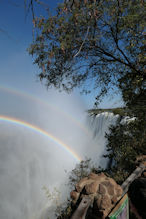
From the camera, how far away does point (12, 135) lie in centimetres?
5609

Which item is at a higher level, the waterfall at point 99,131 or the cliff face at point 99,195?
the waterfall at point 99,131

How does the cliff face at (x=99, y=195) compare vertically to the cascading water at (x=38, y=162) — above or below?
below

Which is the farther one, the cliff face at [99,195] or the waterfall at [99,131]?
the waterfall at [99,131]

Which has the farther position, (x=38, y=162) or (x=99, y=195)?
(x=38, y=162)

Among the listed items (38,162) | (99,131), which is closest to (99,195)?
(99,131)

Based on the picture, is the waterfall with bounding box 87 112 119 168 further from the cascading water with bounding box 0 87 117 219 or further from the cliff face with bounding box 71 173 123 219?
the cliff face with bounding box 71 173 123 219

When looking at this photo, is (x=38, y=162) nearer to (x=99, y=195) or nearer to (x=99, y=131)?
(x=99, y=131)

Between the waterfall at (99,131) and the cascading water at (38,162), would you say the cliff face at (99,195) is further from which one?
the waterfall at (99,131)

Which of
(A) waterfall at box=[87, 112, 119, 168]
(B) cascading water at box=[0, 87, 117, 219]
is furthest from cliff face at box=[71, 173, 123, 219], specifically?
(A) waterfall at box=[87, 112, 119, 168]

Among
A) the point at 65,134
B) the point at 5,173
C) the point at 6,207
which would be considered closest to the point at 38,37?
the point at 6,207

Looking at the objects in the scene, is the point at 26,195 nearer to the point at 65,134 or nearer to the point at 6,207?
the point at 6,207

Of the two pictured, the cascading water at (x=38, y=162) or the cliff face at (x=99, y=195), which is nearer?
the cliff face at (x=99, y=195)

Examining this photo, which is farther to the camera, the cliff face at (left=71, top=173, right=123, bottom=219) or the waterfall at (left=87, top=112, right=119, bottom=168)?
the waterfall at (left=87, top=112, right=119, bottom=168)

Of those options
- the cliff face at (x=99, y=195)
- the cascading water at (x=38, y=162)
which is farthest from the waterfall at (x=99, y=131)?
the cliff face at (x=99, y=195)
